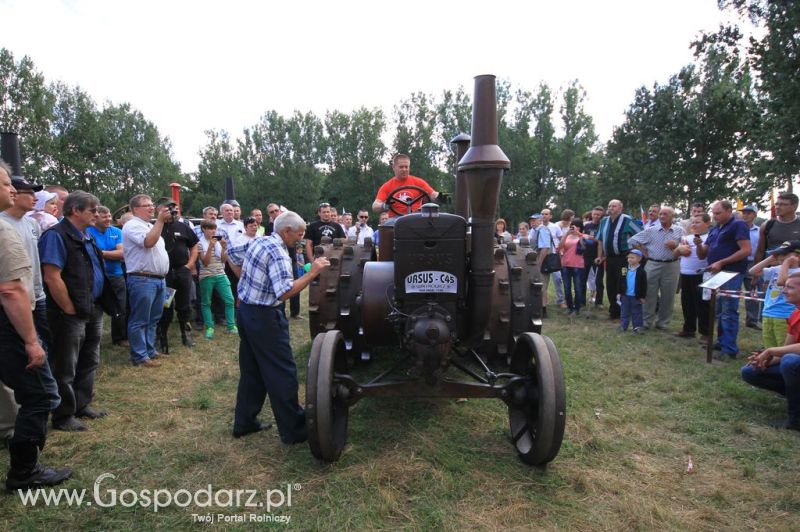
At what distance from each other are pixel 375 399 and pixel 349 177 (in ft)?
142

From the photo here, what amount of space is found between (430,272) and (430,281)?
0.06m

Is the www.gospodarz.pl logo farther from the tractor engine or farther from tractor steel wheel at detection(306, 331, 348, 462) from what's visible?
the tractor engine

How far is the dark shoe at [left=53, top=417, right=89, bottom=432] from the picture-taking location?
386 cm

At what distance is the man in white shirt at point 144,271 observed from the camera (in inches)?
209

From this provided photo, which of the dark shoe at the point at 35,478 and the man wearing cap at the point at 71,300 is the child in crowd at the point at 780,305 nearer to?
the dark shoe at the point at 35,478

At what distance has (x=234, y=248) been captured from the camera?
642 centimetres

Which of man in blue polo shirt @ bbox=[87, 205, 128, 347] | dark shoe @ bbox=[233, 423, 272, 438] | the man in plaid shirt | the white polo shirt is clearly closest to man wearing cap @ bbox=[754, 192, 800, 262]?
the man in plaid shirt

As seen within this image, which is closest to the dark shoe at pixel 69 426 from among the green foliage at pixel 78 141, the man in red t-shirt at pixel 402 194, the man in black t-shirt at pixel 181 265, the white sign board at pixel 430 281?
the man in black t-shirt at pixel 181 265

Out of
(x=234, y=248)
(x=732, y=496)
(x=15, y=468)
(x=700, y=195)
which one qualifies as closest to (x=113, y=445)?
(x=15, y=468)

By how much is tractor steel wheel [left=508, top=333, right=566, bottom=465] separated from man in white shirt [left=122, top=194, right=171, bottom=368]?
426 cm

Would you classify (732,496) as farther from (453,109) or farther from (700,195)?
(453,109)

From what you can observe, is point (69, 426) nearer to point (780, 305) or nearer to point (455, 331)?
point (455, 331)

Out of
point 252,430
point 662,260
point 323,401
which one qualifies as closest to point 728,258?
point 662,260

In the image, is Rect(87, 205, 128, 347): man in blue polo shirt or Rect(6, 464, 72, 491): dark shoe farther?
Rect(87, 205, 128, 347): man in blue polo shirt
